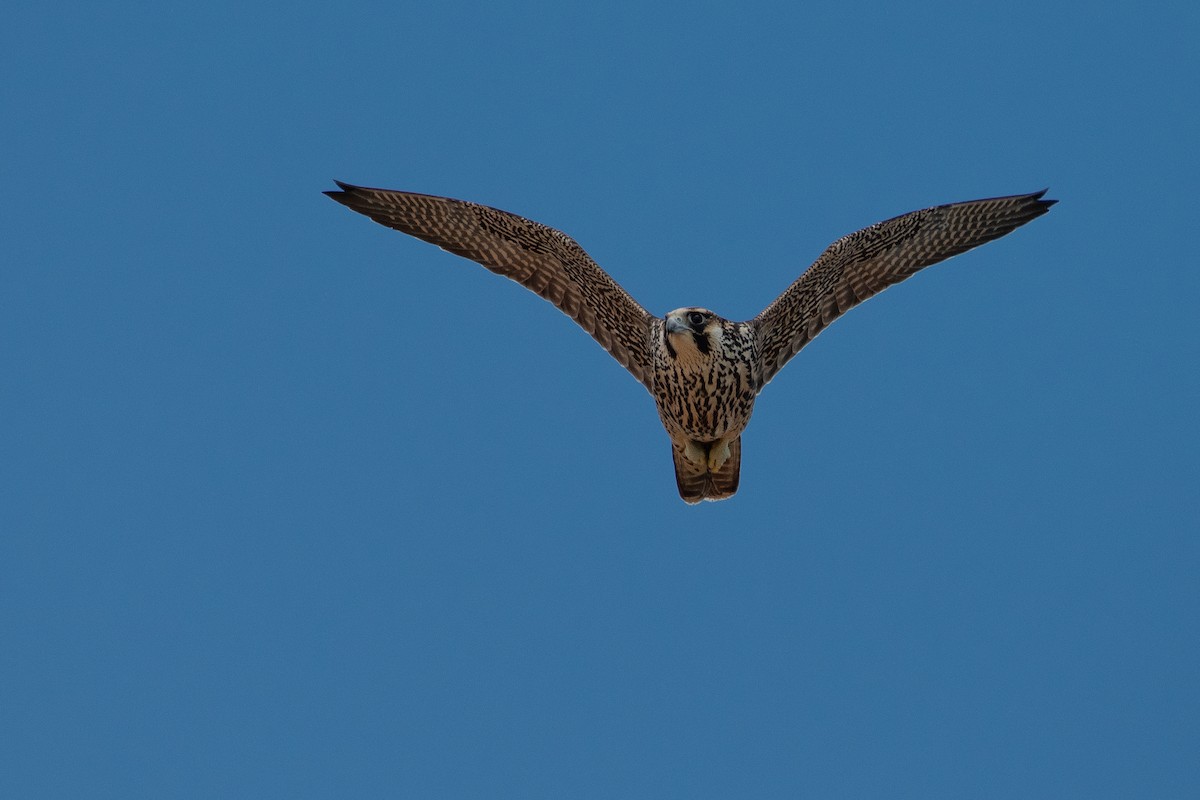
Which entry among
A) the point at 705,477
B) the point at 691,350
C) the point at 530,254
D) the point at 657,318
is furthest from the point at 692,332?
the point at 530,254

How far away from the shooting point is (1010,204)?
492 inches

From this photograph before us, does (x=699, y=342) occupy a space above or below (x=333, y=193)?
below

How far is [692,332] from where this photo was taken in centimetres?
1130

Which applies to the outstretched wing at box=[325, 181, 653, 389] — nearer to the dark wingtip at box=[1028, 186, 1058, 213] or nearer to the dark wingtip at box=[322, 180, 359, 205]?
the dark wingtip at box=[322, 180, 359, 205]

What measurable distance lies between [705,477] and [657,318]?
4.91ft

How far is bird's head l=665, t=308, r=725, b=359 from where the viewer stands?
11297mm

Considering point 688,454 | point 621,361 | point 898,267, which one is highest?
point 898,267

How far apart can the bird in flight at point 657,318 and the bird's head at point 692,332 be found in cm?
65

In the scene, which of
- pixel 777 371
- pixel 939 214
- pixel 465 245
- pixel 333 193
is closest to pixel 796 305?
pixel 777 371

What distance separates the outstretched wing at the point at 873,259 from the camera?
12477mm

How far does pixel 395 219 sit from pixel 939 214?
14.7ft

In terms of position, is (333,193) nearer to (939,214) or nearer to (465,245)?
(465,245)

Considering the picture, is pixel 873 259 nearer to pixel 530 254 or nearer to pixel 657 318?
pixel 657 318

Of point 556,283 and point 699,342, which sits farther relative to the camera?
point 556,283
